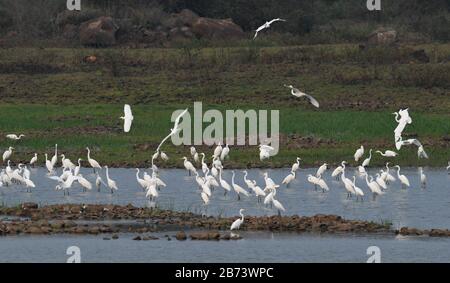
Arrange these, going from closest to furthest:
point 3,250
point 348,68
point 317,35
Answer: point 3,250 → point 348,68 → point 317,35

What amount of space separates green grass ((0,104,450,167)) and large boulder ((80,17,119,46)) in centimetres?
974

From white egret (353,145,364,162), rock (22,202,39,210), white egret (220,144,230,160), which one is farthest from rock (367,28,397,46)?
rock (22,202,39,210)

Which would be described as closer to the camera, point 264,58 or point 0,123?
point 0,123

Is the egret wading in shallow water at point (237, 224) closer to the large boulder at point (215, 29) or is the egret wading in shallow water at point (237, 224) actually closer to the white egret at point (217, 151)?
the white egret at point (217, 151)

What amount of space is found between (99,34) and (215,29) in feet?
14.4

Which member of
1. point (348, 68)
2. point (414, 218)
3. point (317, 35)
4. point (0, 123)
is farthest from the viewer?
point (317, 35)

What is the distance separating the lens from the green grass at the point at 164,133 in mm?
37000

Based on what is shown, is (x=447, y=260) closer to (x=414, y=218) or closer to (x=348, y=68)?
(x=414, y=218)

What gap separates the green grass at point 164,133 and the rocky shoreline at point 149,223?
338 inches

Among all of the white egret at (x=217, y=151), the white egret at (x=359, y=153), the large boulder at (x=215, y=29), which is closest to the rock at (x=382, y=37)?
the large boulder at (x=215, y=29)

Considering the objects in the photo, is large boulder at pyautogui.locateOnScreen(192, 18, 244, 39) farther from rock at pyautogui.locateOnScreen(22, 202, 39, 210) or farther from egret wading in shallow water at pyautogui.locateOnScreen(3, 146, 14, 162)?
Answer: rock at pyautogui.locateOnScreen(22, 202, 39, 210)
